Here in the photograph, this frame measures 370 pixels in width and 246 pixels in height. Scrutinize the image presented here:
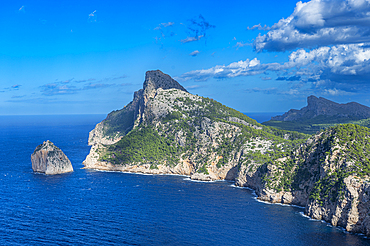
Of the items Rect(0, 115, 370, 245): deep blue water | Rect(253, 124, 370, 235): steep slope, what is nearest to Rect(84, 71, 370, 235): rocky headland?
Rect(253, 124, 370, 235): steep slope

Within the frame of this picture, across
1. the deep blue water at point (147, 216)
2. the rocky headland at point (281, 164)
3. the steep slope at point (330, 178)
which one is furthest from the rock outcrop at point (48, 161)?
the steep slope at point (330, 178)

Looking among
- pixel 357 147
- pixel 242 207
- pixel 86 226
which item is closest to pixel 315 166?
pixel 357 147

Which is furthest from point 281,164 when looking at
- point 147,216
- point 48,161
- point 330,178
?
point 48,161

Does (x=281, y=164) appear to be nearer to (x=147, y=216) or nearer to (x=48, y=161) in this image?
(x=147, y=216)

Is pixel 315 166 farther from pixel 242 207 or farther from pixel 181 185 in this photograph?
pixel 181 185

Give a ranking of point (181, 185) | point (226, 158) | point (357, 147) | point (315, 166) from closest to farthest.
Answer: point (357, 147) → point (315, 166) → point (181, 185) → point (226, 158)

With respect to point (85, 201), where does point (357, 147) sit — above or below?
above

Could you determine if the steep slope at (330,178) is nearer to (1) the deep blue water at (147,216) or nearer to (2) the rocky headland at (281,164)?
(2) the rocky headland at (281,164)
